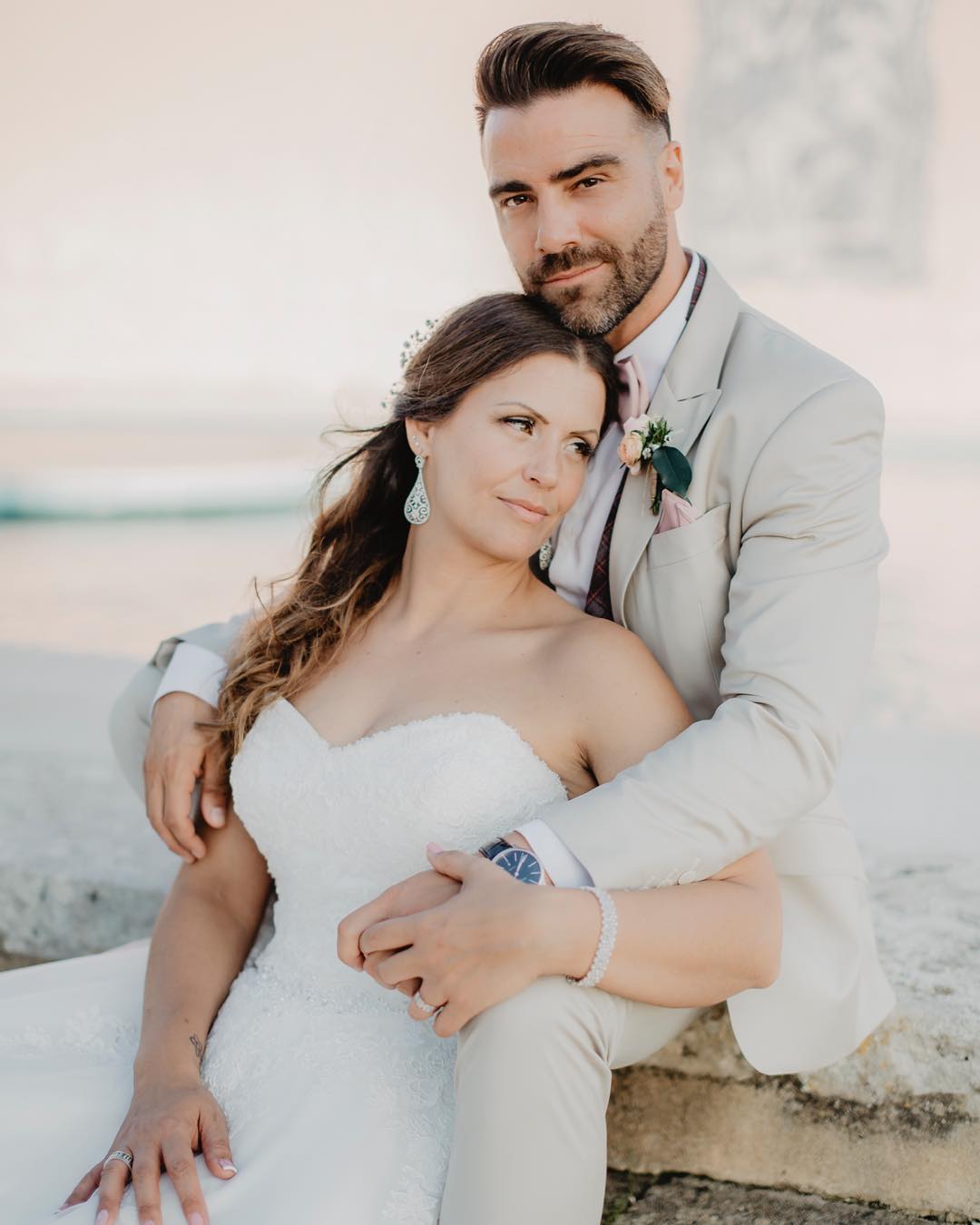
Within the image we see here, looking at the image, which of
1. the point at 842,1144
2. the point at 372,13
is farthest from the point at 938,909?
the point at 372,13

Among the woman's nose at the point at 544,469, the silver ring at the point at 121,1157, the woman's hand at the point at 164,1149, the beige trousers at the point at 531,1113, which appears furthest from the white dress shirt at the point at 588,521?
the beige trousers at the point at 531,1113

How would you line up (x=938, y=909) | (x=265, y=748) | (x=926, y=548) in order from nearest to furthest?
(x=265, y=748) < (x=938, y=909) < (x=926, y=548)

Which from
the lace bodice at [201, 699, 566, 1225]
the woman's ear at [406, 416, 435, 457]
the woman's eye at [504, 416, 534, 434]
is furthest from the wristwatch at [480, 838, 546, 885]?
the woman's ear at [406, 416, 435, 457]

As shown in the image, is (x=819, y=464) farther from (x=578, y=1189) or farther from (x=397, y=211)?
→ (x=397, y=211)

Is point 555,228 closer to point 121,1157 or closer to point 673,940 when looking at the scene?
point 673,940

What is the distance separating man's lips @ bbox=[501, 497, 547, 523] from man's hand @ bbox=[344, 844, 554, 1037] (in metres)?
0.92

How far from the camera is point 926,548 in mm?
13766

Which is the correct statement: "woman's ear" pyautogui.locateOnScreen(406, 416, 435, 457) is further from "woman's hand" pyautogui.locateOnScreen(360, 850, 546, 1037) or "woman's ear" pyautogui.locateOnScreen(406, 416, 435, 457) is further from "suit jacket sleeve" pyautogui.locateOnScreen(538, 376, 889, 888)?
"woman's hand" pyautogui.locateOnScreen(360, 850, 546, 1037)

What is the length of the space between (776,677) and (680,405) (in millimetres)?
716

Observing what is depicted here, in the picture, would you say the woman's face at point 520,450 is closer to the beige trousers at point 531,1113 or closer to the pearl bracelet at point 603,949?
the pearl bracelet at point 603,949

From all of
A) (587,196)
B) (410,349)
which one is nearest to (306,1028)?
(410,349)

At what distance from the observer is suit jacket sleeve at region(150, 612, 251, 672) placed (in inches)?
120

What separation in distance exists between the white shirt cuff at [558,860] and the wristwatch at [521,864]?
15mm

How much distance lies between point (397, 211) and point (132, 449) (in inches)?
293
